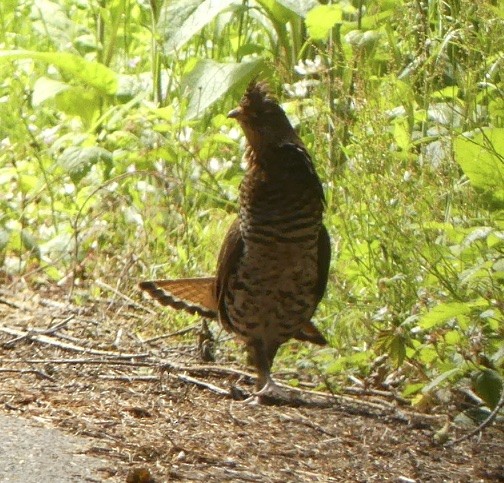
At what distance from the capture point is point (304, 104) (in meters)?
6.43

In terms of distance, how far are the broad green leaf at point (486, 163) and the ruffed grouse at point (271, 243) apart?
84 cm

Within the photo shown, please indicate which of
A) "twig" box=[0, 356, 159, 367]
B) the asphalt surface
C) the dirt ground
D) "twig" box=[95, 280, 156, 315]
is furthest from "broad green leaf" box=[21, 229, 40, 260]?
the asphalt surface

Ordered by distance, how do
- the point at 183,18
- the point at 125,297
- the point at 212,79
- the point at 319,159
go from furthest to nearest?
the point at 212,79, the point at 183,18, the point at 125,297, the point at 319,159

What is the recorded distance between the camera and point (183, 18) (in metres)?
6.91

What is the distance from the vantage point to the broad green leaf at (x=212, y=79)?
23.1ft

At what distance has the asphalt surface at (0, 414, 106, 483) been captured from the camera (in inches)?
142

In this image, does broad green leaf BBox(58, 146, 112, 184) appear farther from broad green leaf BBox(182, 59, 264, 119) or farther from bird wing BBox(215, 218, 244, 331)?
bird wing BBox(215, 218, 244, 331)

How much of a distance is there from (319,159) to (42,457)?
2.83 m

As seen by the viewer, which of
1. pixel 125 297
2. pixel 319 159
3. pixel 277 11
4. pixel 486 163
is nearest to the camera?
pixel 486 163

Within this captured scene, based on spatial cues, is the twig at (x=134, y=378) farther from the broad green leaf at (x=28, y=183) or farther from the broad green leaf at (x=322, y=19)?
the broad green leaf at (x=28, y=183)

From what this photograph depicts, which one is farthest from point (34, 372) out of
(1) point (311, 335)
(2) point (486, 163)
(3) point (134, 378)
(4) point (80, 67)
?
(4) point (80, 67)

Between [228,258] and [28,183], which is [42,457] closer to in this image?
[228,258]

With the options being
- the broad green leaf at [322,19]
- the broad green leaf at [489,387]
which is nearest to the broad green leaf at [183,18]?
the broad green leaf at [322,19]

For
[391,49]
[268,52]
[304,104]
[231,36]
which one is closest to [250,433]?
[391,49]
